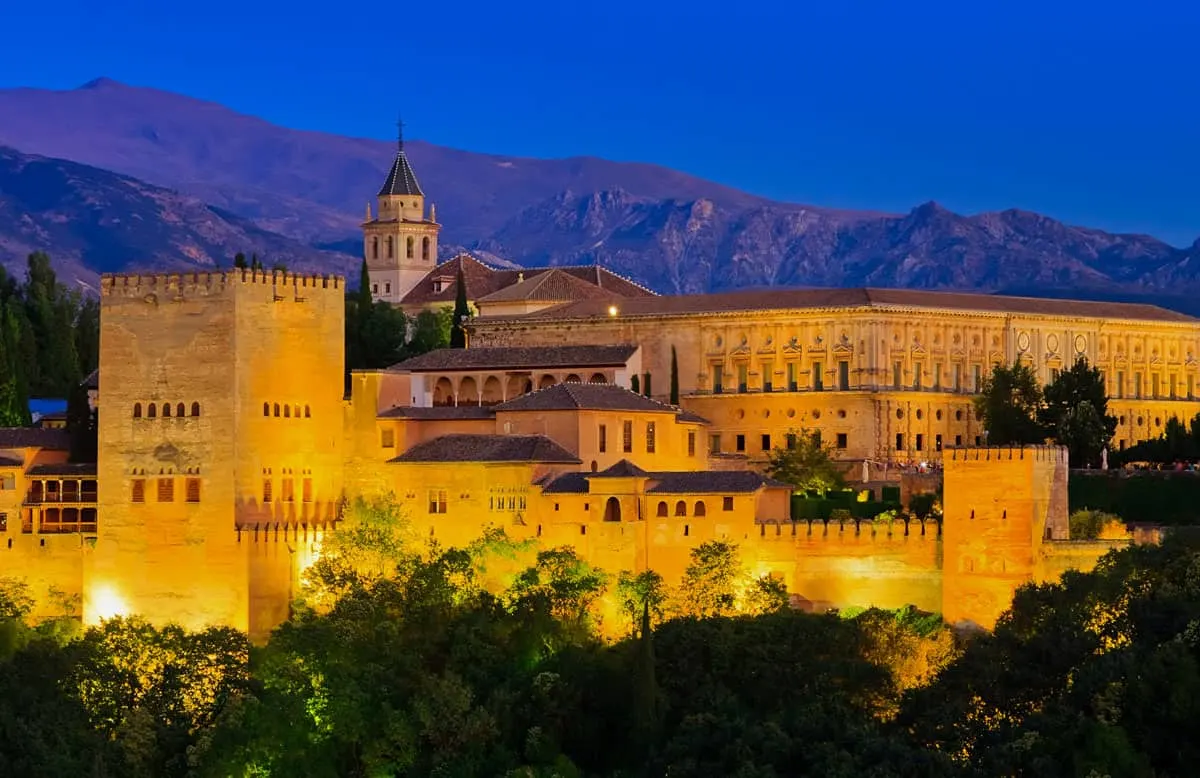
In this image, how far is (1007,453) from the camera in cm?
6009

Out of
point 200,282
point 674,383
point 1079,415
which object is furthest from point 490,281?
point 200,282

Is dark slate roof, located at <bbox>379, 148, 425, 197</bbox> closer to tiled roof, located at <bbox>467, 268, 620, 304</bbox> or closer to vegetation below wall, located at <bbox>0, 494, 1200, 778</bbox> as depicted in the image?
tiled roof, located at <bbox>467, 268, 620, 304</bbox>

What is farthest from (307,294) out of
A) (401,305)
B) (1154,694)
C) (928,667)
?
(401,305)

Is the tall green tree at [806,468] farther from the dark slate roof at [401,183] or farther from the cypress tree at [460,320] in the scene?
the dark slate roof at [401,183]

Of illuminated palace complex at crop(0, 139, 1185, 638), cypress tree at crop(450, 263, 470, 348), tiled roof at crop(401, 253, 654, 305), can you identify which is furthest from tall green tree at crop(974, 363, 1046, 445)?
tiled roof at crop(401, 253, 654, 305)

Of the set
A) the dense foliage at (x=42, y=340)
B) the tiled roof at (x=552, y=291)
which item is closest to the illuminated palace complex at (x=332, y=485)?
the dense foliage at (x=42, y=340)

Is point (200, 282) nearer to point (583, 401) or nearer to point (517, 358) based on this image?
point (583, 401)

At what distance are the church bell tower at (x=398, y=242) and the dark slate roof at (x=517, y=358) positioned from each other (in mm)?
37467

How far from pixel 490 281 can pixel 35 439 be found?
4330cm

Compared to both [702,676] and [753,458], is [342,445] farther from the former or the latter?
[753,458]

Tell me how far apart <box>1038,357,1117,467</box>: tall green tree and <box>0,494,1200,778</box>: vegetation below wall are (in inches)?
826

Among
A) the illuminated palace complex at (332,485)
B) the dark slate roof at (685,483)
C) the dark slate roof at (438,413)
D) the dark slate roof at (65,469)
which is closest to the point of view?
the illuminated palace complex at (332,485)

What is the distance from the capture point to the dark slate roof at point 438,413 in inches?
2683

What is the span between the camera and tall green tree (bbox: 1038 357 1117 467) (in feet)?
262
